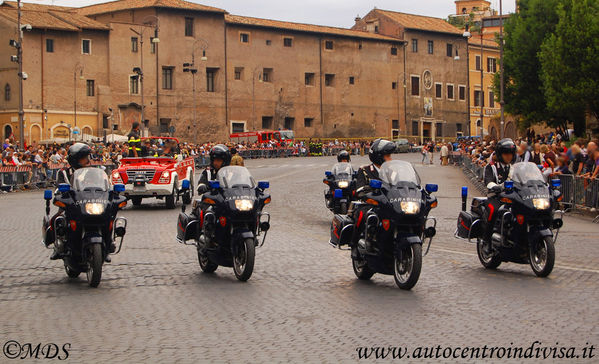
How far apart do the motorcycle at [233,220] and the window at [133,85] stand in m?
71.2

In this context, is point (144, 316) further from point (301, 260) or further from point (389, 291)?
point (301, 260)

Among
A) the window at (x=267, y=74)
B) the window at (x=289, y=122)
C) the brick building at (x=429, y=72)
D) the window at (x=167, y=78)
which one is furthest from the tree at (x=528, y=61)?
the brick building at (x=429, y=72)

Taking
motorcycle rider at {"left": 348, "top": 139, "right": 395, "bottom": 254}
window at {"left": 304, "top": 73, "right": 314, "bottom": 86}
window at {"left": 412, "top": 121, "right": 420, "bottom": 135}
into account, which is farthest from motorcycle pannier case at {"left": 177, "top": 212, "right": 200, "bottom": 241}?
window at {"left": 412, "top": 121, "right": 420, "bottom": 135}

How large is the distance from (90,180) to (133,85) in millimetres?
71960

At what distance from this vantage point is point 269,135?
81.4 meters

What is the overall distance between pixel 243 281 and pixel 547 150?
601 inches

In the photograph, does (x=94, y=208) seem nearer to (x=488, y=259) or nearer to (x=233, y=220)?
(x=233, y=220)

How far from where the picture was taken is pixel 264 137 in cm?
8075

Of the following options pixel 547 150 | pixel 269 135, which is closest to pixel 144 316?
pixel 547 150

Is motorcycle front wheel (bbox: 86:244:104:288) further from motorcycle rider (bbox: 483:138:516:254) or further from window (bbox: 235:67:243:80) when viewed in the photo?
window (bbox: 235:67:243:80)

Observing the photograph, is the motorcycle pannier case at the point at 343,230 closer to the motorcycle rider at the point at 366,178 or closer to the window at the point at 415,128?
the motorcycle rider at the point at 366,178

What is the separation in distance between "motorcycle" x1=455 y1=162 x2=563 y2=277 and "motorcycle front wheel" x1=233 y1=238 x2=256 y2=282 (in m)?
3.22

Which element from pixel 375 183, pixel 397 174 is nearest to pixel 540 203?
pixel 397 174

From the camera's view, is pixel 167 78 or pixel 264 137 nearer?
pixel 264 137
